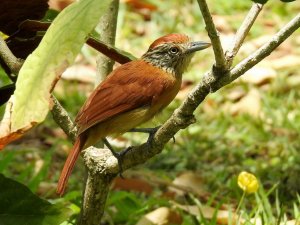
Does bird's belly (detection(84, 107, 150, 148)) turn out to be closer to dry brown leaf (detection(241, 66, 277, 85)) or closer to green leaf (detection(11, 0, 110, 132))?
green leaf (detection(11, 0, 110, 132))

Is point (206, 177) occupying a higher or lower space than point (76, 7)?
lower

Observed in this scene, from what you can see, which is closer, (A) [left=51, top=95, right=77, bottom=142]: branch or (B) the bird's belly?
(A) [left=51, top=95, right=77, bottom=142]: branch

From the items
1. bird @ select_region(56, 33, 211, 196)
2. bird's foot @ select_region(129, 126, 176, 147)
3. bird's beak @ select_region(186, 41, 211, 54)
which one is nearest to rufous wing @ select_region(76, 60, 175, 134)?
bird @ select_region(56, 33, 211, 196)

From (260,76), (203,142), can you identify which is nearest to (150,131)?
(203,142)

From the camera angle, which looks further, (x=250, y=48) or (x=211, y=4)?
(x=211, y=4)

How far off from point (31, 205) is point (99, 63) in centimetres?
80

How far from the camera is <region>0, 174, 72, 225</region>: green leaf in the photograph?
2.74m

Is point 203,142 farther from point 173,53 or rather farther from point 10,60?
point 10,60

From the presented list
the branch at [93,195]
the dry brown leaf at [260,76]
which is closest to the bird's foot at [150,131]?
the branch at [93,195]

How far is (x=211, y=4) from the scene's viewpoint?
287 inches

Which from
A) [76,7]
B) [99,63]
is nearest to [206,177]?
[99,63]

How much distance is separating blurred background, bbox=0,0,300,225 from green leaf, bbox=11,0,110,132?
1.13 m

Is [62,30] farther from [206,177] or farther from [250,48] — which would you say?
[250,48]

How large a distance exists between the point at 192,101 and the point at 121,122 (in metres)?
0.89
